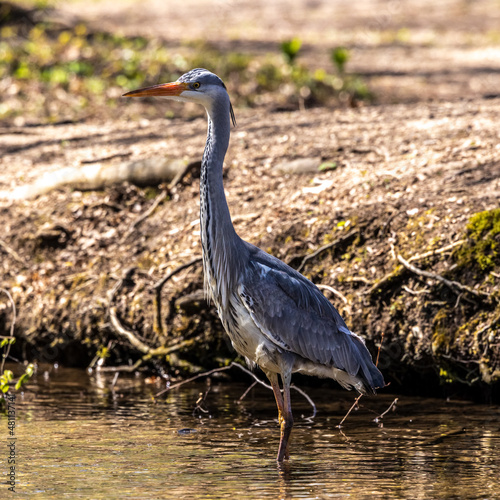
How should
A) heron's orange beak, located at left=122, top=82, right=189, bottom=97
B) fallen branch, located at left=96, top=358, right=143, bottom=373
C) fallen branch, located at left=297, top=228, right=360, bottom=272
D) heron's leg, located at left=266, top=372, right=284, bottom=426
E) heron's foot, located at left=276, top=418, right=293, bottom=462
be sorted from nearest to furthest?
heron's foot, located at left=276, top=418, right=293, bottom=462 → heron's orange beak, located at left=122, top=82, right=189, bottom=97 → heron's leg, located at left=266, top=372, right=284, bottom=426 → fallen branch, located at left=297, top=228, right=360, bottom=272 → fallen branch, located at left=96, top=358, right=143, bottom=373

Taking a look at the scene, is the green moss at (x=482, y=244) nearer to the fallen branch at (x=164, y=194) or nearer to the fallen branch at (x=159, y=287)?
the fallen branch at (x=159, y=287)

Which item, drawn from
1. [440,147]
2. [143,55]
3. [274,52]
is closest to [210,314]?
[440,147]

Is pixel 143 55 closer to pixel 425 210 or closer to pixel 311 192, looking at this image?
pixel 311 192

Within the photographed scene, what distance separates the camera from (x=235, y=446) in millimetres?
6105

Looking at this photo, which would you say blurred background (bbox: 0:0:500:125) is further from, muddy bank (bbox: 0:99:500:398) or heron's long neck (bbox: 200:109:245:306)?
heron's long neck (bbox: 200:109:245:306)

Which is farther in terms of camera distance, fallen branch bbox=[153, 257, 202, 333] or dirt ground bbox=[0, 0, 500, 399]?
fallen branch bbox=[153, 257, 202, 333]

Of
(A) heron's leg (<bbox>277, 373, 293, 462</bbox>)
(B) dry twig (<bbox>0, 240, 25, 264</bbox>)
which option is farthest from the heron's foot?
(B) dry twig (<bbox>0, 240, 25, 264</bbox>)

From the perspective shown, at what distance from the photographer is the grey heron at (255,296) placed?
598cm

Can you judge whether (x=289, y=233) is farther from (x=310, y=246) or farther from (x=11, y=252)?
(x=11, y=252)

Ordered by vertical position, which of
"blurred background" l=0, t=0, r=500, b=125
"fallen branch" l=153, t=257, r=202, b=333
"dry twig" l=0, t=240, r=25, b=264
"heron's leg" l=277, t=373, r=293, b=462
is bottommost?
"heron's leg" l=277, t=373, r=293, b=462

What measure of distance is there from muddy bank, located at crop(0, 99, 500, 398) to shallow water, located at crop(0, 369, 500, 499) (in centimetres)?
52

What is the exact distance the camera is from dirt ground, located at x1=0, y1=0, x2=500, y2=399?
7.32 metres

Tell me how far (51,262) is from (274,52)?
33.0ft

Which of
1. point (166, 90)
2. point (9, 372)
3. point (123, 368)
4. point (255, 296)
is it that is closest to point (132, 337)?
point (123, 368)
